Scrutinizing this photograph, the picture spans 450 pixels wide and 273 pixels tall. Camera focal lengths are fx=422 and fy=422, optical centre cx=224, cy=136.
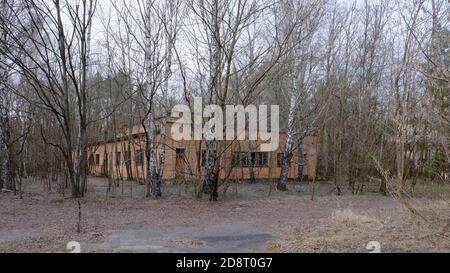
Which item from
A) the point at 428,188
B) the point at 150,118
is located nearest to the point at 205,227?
the point at 150,118

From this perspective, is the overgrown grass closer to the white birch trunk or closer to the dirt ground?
the dirt ground

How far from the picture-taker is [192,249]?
22.6 ft

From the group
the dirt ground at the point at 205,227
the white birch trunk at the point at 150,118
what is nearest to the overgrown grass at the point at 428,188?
the dirt ground at the point at 205,227

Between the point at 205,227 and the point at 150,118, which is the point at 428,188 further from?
the point at 205,227

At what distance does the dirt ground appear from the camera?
6.89m

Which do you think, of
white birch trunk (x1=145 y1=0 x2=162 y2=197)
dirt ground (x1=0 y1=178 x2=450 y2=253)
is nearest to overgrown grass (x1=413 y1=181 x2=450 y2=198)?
dirt ground (x1=0 y1=178 x2=450 y2=253)

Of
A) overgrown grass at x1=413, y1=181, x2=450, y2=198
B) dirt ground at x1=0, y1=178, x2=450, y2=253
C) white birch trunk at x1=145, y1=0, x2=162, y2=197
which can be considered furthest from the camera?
overgrown grass at x1=413, y1=181, x2=450, y2=198

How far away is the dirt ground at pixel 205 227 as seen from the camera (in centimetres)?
689

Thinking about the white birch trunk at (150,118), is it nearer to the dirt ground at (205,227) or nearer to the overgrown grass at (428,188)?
the dirt ground at (205,227)

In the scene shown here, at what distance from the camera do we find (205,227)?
31.5 feet

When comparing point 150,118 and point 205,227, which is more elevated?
point 150,118

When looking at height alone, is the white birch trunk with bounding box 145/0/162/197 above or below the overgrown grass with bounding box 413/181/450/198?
above
